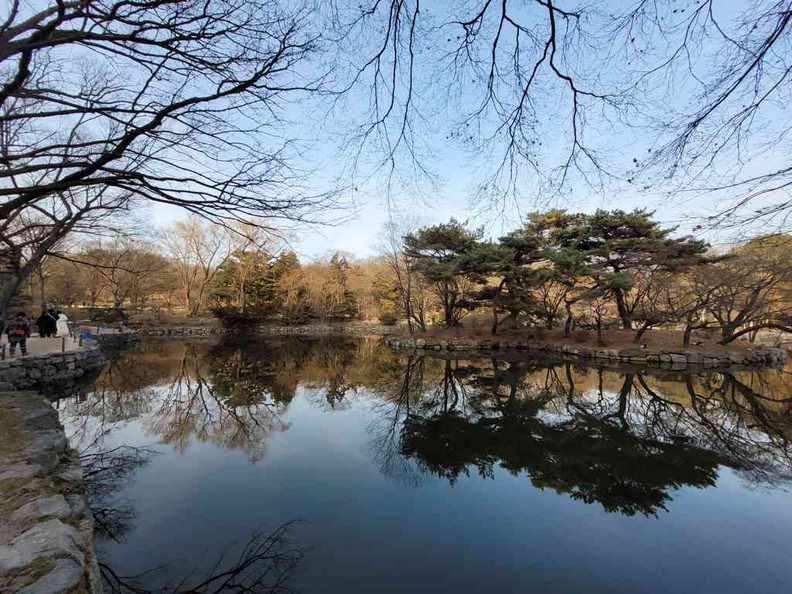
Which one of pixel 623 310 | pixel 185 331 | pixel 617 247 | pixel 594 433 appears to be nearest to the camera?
pixel 594 433

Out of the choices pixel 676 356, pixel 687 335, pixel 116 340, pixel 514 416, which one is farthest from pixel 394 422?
pixel 116 340

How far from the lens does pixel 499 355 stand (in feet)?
47.3

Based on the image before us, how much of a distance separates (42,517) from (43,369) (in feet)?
29.2

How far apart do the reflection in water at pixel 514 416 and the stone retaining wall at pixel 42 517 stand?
1.67 m

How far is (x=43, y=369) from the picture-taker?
Answer: 8562 millimetres

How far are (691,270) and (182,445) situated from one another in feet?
51.3

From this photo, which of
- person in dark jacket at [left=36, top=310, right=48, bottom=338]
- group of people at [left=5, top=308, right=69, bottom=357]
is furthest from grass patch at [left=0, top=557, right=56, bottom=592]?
person in dark jacket at [left=36, top=310, right=48, bottom=338]

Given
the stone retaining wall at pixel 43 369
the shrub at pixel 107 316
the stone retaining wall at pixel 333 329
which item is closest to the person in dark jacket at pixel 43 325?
the stone retaining wall at pixel 43 369

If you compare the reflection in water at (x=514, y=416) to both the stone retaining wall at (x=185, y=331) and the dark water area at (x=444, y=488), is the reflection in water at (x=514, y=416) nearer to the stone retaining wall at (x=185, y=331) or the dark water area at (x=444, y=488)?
the dark water area at (x=444, y=488)

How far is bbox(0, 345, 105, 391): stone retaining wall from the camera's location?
25.0 feet

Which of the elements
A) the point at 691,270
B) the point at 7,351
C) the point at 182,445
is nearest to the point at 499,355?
the point at 691,270

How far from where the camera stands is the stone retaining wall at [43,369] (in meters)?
7.61

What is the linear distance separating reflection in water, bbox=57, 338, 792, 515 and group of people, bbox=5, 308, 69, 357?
1.94 metres

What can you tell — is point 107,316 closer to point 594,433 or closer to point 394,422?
point 394,422
